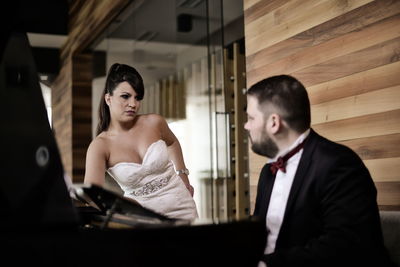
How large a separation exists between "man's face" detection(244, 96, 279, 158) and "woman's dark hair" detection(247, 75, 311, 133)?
0.15 feet

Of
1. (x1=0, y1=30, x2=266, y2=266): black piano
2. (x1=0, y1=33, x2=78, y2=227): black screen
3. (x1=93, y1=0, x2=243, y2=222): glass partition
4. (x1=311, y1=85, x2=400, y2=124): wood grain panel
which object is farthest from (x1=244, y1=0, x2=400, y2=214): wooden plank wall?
(x1=93, y1=0, x2=243, y2=222): glass partition

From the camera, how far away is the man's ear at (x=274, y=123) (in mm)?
1621

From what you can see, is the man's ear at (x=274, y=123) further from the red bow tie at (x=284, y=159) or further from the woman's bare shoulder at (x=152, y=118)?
the woman's bare shoulder at (x=152, y=118)

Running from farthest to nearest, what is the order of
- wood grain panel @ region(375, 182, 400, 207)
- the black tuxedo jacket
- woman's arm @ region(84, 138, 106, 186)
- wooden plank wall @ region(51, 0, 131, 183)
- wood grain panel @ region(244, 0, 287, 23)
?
1. wooden plank wall @ region(51, 0, 131, 183)
2. wood grain panel @ region(244, 0, 287, 23)
3. woman's arm @ region(84, 138, 106, 186)
4. wood grain panel @ region(375, 182, 400, 207)
5. the black tuxedo jacket

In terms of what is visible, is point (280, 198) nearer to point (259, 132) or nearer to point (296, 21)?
point (259, 132)

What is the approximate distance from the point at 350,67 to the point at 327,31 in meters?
0.28

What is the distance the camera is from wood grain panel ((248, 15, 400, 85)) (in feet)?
7.72

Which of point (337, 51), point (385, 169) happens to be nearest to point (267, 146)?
point (385, 169)

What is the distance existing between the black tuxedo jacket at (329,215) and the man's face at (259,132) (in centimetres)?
11

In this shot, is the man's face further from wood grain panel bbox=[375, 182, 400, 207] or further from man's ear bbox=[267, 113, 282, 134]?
wood grain panel bbox=[375, 182, 400, 207]

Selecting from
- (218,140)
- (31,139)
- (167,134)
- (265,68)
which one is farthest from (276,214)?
(218,140)

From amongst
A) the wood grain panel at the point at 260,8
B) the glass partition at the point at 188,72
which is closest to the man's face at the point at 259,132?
the wood grain panel at the point at 260,8

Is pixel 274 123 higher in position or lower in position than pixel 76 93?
lower

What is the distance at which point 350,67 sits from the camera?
256 cm
